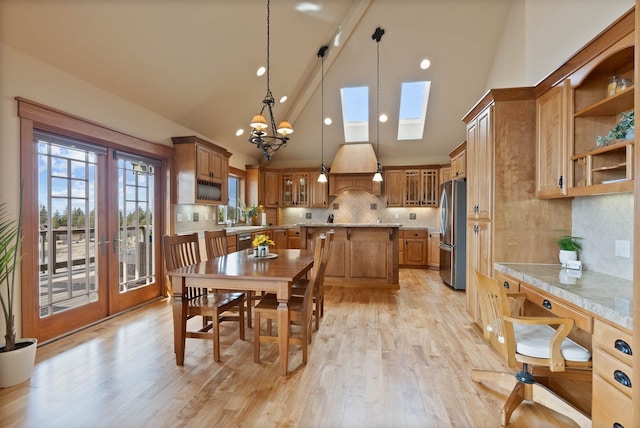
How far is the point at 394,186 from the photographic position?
7.59m

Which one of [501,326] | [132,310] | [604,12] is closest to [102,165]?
[132,310]

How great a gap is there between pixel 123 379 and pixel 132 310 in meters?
1.90

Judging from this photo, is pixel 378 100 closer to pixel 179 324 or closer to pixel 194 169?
pixel 194 169

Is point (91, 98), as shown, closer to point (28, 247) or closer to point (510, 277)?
point (28, 247)

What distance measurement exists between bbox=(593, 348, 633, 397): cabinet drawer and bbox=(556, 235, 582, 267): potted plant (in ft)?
3.84

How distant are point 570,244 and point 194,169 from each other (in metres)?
4.56

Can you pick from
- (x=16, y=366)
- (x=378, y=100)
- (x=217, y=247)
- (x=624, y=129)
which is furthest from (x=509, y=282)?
(x=378, y=100)

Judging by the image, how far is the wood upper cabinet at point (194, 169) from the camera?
4.68 m

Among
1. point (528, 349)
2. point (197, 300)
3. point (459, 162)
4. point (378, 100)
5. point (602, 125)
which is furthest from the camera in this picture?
point (378, 100)

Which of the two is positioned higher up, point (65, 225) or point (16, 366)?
point (65, 225)

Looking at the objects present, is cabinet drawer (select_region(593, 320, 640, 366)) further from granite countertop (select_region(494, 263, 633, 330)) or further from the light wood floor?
the light wood floor

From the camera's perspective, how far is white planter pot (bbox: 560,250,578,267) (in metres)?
2.48

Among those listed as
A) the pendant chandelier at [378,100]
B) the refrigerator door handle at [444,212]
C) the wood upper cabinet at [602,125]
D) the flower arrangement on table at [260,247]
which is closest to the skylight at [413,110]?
the pendant chandelier at [378,100]

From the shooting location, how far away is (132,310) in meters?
3.98
